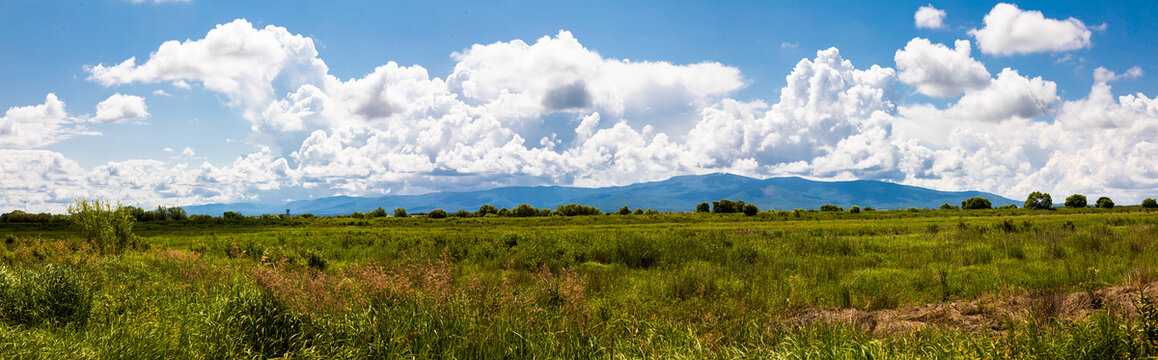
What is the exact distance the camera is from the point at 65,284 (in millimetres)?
9930

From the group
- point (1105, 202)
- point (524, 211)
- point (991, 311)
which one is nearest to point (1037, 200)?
point (1105, 202)

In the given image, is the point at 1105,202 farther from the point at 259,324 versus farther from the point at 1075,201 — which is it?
the point at 259,324

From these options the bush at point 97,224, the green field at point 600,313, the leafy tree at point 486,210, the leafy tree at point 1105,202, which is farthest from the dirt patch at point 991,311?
the leafy tree at point 1105,202

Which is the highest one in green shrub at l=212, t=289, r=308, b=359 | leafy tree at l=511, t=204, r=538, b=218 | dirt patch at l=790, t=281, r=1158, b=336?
leafy tree at l=511, t=204, r=538, b=218

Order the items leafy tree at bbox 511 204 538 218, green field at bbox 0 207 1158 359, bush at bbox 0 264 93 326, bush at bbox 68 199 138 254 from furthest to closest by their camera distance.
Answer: leafy tree at bbox 511 204 538 218 → bush at bbox 68 199 138 254 → bush at bbox 0 264 93 326 → green field at bbox 0 207 1158 359

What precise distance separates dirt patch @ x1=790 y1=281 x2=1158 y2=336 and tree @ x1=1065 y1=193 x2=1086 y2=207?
5277 inches

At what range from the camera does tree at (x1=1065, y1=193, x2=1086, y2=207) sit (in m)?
106

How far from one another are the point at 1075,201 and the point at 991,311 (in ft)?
454

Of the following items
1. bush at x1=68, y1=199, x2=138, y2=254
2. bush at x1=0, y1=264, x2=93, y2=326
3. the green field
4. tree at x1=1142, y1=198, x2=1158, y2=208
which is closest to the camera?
the green field

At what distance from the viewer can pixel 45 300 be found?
31.6 ft

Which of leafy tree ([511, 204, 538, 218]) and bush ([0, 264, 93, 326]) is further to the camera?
leafy tree ([511, 204, 538, 218])

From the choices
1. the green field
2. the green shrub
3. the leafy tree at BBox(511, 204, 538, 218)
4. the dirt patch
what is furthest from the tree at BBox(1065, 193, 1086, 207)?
the green shrub

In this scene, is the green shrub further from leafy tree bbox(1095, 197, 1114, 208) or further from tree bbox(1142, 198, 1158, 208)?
leafy tree bbox(1095, 197, 1114, 208)

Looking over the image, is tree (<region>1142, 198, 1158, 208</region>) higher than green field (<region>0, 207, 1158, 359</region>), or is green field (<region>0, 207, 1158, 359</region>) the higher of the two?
tree (<region>1142, 198, 1158, 208</region>)
